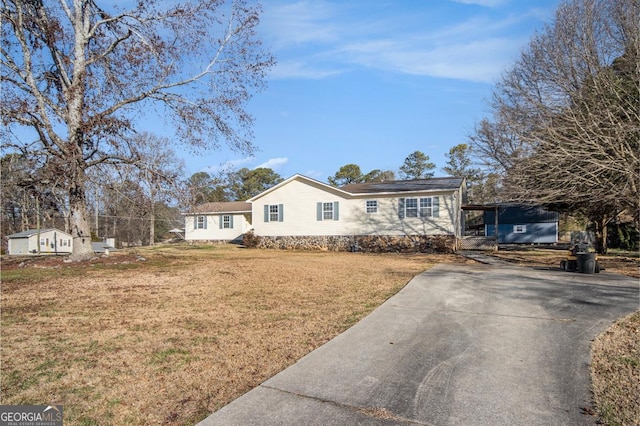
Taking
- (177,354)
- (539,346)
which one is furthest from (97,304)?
(539,346)

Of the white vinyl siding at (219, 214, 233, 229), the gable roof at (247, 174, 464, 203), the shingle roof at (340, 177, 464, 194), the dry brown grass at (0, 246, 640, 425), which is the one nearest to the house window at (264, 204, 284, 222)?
the gable roof at (247, 174, 464, 203)

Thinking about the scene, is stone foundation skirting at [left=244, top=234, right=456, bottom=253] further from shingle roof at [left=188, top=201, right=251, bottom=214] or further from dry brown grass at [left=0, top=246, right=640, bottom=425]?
dry brown grass at [left=0, top=246, right=640, bottom=425]

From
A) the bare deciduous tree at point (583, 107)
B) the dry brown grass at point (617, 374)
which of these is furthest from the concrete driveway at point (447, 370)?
the bare deciduous tree at point (583, 107)

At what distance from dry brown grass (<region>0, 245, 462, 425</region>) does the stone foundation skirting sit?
1065cm

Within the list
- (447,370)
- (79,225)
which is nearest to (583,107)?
(447,370)

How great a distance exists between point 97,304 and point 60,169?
20.4ft

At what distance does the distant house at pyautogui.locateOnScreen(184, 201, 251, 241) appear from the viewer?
30109mm

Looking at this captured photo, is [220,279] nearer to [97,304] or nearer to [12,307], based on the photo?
[97,304]

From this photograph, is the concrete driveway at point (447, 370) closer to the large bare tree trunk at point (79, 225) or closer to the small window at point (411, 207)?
the large bare tree trunk at point (79, 225)

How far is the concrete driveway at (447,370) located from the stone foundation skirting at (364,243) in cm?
1275

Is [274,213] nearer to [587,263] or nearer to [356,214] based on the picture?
[356,214]

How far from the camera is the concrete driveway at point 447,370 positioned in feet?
9.64

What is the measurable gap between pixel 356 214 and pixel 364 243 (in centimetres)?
178

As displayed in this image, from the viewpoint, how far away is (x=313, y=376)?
12.0ft
